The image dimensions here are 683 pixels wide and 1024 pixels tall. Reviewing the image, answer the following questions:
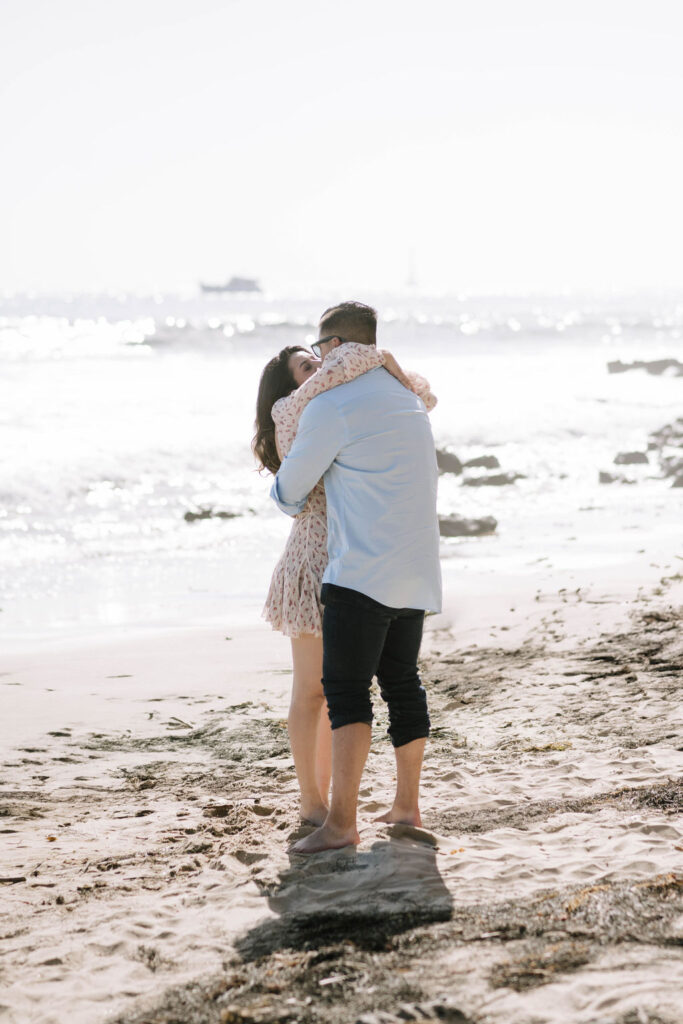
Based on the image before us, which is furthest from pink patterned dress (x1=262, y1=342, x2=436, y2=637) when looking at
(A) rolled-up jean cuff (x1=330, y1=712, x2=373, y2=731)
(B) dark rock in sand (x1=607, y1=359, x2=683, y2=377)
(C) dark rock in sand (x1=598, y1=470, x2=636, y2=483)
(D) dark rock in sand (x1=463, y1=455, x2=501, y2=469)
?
(B) dark rock in sand (x1=607, y1=359, x2=683, y2=377)

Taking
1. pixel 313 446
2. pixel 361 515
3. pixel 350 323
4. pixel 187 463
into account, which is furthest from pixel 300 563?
pixel 187 463

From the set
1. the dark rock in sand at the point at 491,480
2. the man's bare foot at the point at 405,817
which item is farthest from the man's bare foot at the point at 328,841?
the dark rock in sand at the point at 491,480

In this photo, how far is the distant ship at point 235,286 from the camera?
132125mm

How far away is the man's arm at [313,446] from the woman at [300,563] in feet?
0.52

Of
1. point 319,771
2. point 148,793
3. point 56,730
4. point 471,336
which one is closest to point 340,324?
point 319,771

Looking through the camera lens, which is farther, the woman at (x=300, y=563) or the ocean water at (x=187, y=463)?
the ocean water at (x=187, y=463)

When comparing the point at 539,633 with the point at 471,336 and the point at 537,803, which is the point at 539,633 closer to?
the point at 537,803

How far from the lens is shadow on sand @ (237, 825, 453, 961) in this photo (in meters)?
3.00

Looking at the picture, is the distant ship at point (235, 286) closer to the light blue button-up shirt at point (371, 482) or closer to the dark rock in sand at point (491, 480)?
the dark rock in sand at point (491, 480)

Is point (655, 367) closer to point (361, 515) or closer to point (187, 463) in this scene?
point (187, 463)

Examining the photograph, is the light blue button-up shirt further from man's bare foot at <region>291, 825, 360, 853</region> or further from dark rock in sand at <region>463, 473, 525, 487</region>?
dark rock in sand at <region>463, 473, 525, 487</region>

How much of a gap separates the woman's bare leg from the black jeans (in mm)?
236

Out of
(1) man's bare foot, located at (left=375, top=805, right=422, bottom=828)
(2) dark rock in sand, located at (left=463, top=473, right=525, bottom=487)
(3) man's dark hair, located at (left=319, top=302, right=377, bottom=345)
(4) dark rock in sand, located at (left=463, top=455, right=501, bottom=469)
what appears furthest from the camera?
(4) dark rock in sand, located at (left=463, top=455, right=501, bottom=469)

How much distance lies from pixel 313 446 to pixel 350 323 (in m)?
0.44
